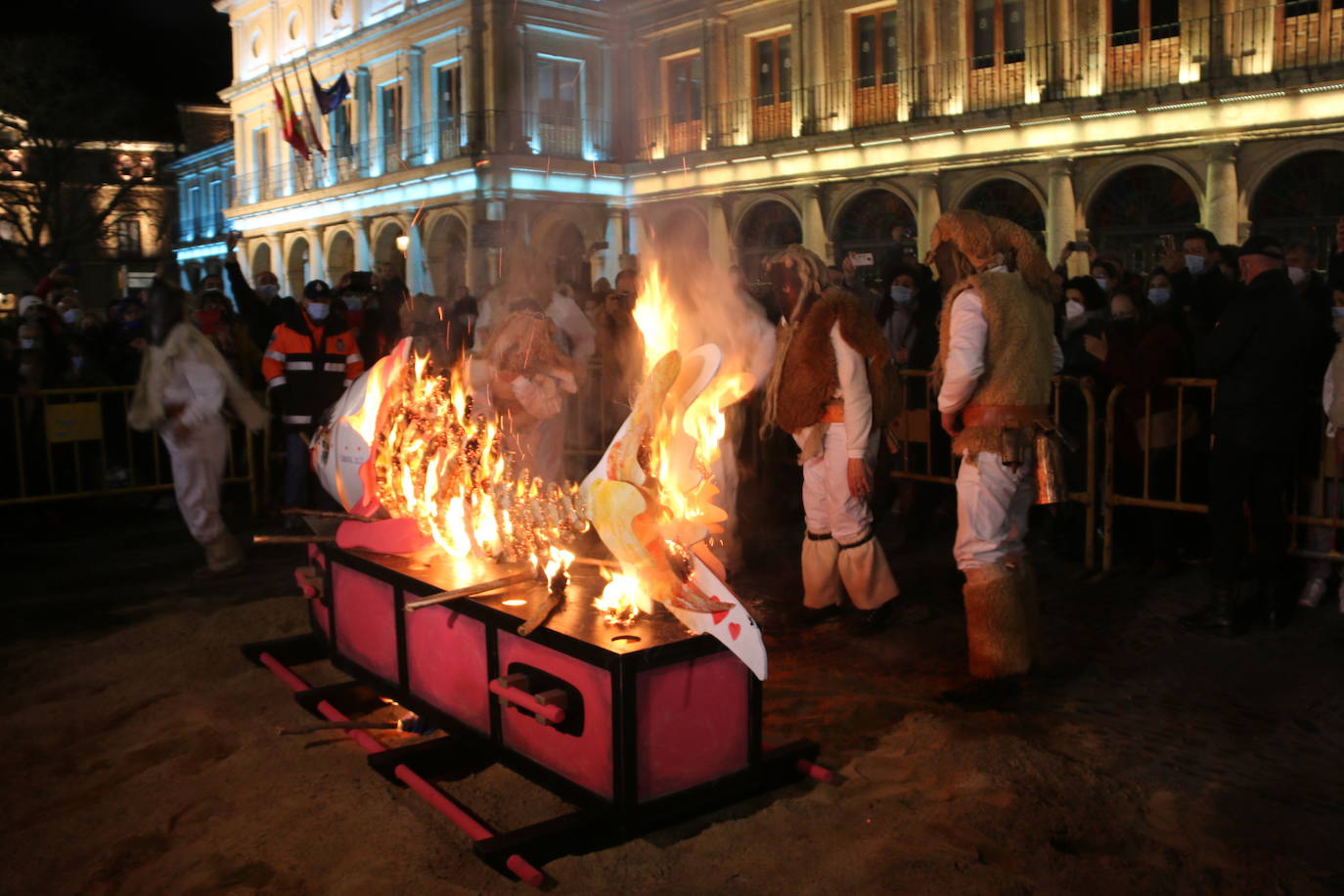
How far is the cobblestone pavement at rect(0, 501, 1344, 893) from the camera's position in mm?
3520

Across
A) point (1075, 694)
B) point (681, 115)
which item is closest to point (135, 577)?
point (1075, 694)

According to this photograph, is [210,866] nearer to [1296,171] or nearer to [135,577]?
[135,577]

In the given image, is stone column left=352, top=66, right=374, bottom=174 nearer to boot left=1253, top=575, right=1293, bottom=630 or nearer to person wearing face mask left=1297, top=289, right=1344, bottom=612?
person wearing face mask left=1297, top=289, right=1344, bottom=612

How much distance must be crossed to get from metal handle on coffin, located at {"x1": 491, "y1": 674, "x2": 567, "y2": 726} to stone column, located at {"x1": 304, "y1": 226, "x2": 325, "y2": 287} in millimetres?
34452

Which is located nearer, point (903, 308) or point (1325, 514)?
point (1325, 514)

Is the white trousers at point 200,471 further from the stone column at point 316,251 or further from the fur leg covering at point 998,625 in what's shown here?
the stone column at point 316,251

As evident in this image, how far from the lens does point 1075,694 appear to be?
506 cm

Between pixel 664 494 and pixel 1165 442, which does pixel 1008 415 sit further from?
pixel 1165 442

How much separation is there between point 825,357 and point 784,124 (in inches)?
805

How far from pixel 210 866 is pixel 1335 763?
4.07m

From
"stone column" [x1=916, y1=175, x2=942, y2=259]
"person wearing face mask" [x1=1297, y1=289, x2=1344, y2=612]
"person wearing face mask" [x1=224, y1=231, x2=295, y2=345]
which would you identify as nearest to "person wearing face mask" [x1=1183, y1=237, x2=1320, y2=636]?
"person wearing face mask" [x1=1297, y1=289, x2=1344, y2=612]

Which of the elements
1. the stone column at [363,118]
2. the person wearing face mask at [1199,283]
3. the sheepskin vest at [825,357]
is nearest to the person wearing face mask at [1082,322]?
the person wearing face mask at [1199,283]

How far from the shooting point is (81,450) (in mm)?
10406

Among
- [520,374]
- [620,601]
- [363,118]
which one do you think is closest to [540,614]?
[620,601]
